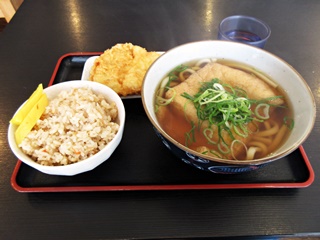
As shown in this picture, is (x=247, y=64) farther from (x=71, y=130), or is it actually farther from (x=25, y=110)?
(x=25, y=110)

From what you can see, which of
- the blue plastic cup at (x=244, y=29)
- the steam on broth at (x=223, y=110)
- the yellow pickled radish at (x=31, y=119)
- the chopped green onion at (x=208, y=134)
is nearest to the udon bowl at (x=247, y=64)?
the steam on broth at (x=223, y=110)

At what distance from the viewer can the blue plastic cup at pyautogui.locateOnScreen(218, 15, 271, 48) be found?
1.68 meters

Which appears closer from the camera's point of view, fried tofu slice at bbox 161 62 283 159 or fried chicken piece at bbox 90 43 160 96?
fried tofu slice at bbox 161 62 283 159

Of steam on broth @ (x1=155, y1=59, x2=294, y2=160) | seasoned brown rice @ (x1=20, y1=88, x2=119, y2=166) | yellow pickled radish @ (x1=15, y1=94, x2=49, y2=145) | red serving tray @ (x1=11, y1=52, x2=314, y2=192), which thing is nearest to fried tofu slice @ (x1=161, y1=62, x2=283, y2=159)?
steam on broth @ (x1=155, y1=59, x2=294, y2=160)

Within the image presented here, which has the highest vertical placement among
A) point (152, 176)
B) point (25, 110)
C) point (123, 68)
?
point (25, 110)

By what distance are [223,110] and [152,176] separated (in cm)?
43

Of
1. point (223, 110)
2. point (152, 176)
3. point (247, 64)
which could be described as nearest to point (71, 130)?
point (152, 176)

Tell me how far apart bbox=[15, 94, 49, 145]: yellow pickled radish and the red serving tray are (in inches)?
6.0

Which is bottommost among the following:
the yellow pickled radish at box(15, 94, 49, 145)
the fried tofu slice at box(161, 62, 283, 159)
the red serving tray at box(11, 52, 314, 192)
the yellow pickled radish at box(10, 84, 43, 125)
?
the red serving tray at box(11, 52, 314, 192)

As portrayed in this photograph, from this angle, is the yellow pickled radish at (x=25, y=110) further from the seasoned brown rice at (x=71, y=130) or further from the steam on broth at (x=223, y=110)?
the steam on broth at (x=223, y=110)

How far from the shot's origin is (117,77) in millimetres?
1484

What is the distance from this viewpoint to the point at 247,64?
4.58 feet

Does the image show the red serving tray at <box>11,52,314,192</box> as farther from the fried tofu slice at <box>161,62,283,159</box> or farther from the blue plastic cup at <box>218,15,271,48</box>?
the blue plastic cup at <box>218,15,271,48</box>

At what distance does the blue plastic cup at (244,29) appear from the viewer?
1676 millimetres
